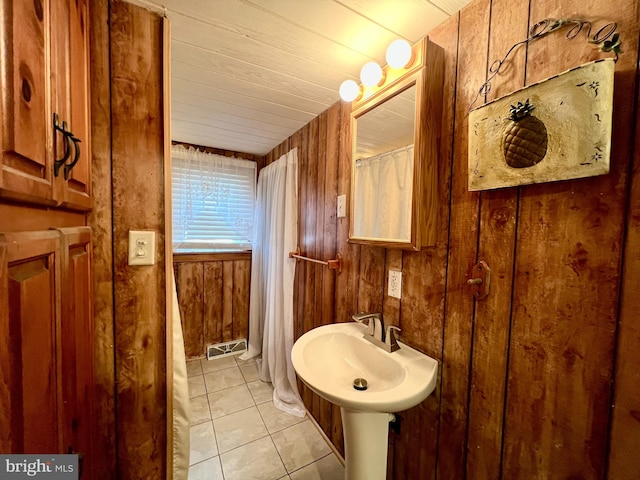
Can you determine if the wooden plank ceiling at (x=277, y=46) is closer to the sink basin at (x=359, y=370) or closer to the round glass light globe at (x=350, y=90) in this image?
the round glass light globe at (x=350, y=90)

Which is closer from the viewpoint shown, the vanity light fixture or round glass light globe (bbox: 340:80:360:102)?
the vanity light fixture

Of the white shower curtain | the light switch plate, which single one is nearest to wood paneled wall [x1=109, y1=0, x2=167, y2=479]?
the light switch plate

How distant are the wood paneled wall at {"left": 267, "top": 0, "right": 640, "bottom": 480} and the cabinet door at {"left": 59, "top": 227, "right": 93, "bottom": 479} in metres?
1.13

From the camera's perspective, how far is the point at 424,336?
3.44 ft

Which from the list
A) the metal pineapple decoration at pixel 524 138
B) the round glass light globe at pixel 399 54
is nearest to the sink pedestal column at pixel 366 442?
the metal pineapple decoration at pixel 524 138

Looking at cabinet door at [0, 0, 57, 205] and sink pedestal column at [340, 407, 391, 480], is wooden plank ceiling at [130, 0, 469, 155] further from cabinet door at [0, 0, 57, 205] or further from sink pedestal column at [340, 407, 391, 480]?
sink pedestal column at [340, 407, 391, 480]

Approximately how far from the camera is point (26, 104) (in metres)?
0.45

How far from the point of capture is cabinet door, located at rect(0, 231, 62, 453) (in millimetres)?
379

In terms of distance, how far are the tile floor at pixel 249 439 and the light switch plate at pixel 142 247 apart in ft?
4.37

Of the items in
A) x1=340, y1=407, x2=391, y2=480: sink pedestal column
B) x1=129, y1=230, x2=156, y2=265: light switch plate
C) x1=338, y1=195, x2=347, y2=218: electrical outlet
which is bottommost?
x1=340, y1=407, x2=391, y2=480: sink pedestal column

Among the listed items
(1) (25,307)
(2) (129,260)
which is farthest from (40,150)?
(2) (129,260)

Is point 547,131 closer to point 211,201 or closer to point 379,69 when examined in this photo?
point 379,69

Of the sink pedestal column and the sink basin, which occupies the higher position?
the sink basin
